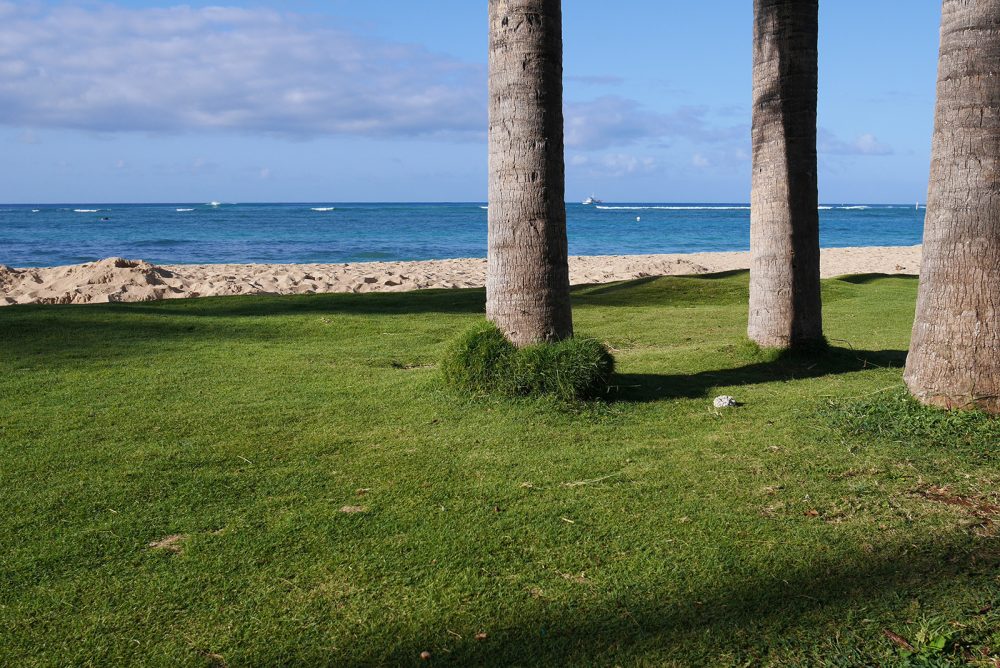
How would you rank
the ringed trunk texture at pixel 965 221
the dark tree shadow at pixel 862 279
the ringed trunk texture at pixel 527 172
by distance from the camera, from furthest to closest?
the dark tree shadow at pixel 862 279 → the ringed trunk texture at pixel 527 172 → the ringed trunk texture at pixel 965 221

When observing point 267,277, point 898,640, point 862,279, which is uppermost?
point 267,277

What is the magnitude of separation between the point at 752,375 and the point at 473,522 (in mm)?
3835

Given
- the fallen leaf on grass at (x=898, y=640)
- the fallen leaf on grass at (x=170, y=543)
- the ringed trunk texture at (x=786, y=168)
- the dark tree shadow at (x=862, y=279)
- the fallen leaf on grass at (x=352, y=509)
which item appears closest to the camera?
the fallen leaf on grass at (x=898, y=640)

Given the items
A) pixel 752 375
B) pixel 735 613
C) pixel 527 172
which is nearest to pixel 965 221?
pixel 752 375

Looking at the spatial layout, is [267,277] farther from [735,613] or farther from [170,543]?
[735,613]

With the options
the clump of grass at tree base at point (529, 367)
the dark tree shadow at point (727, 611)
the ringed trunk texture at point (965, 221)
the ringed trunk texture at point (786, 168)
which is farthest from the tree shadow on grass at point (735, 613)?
the ringed trunk texture at point (786, 168)

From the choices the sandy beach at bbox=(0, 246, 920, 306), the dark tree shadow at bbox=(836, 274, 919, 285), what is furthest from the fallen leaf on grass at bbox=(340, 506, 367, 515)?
the dark tree shadow at bbox=(836, 274, 919, 285)

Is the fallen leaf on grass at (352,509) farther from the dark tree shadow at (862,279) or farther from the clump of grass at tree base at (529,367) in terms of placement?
the dark tree shadow at (862,279)

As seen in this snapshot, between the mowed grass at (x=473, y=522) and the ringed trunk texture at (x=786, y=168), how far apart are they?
1.98 feet

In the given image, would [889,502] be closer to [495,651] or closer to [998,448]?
[998,448]

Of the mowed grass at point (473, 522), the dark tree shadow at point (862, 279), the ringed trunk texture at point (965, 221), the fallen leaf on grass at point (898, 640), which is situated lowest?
the fallen leaf on grass at point (898, 640)

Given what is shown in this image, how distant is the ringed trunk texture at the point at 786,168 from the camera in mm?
6859

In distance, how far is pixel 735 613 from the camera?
9.78ft

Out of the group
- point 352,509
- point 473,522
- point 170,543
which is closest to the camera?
point 170,543
